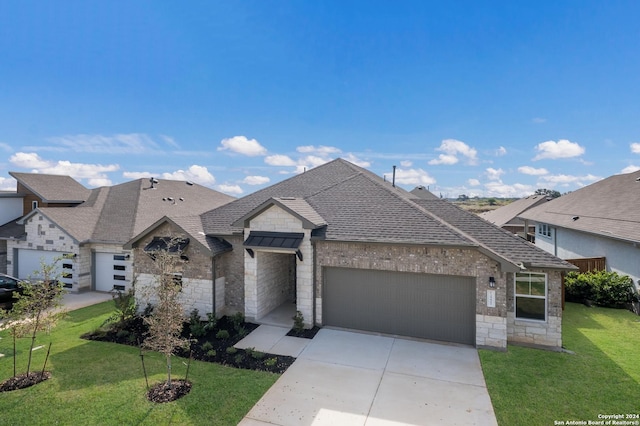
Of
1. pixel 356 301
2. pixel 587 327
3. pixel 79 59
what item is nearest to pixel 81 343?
pixel 356 301

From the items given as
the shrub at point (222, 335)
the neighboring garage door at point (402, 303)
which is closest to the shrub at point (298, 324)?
the neighboring garage door at point (402, 303)

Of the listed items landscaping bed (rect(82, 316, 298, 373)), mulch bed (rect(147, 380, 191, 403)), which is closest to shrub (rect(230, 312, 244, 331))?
landscaping bed (rect(82, 316, 298, 373))

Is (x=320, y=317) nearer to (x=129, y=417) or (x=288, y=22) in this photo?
(x=129, y=417)

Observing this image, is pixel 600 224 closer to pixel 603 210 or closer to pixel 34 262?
pixel 603 210

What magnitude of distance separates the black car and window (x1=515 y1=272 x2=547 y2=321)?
20.4 m

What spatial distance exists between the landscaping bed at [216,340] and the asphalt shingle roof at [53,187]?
13744mm

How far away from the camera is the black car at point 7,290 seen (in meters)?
14.2

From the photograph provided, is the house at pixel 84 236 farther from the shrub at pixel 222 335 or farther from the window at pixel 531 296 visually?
the window at pixel 531 296

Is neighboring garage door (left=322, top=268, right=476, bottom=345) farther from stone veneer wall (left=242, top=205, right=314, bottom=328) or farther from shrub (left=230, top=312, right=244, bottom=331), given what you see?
shrub (left=230, top=312, right=244, bottom=331)

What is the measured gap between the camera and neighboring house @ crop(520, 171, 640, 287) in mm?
15039

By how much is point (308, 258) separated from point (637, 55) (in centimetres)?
1712

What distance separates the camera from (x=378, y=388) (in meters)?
8.02

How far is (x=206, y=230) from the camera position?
13711mm

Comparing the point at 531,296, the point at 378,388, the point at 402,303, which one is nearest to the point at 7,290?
the point at 378,388
